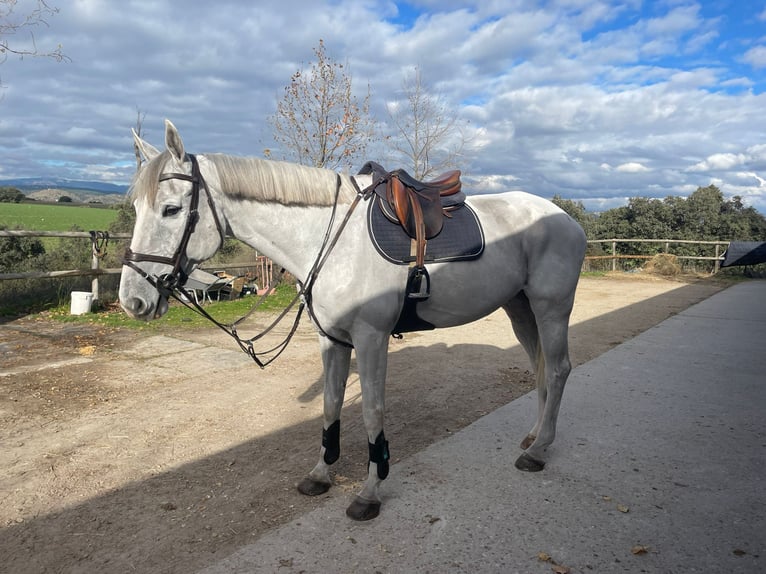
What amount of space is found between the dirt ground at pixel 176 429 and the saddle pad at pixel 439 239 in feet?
4.72

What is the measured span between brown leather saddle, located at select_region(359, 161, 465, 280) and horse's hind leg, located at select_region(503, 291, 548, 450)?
39.3 inches

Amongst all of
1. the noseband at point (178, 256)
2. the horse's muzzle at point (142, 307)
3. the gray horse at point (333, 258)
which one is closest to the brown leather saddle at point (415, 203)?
the gray horse at point (333, 258)

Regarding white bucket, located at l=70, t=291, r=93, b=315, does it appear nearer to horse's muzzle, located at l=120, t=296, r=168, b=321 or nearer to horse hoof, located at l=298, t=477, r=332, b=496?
horse's muzzle, located at l=120, t=296, r=168, b=321

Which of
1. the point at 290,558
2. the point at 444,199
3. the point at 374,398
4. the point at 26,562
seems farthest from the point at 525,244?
the point at 26,562

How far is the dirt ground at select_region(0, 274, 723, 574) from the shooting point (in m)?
2.39

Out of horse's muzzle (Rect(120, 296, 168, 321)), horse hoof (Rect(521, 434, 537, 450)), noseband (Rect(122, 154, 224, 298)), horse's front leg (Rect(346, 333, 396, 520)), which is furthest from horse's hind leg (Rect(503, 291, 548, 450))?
horse's muzzle (Rect(120, 296, 168, 321))

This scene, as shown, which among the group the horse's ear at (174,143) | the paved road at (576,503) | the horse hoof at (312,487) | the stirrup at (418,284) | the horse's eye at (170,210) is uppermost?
the horse's ear at (174,143)

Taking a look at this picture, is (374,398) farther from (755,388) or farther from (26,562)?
(755,388)

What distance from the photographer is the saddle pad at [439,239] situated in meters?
2.58

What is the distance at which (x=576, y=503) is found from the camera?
2707 mm

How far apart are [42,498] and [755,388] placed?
6121 millimetres

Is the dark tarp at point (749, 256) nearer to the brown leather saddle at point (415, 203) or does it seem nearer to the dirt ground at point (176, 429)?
the dirt ground at point (176, 429)

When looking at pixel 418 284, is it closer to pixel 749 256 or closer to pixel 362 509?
pixel 362 509

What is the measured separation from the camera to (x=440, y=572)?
2.12m
